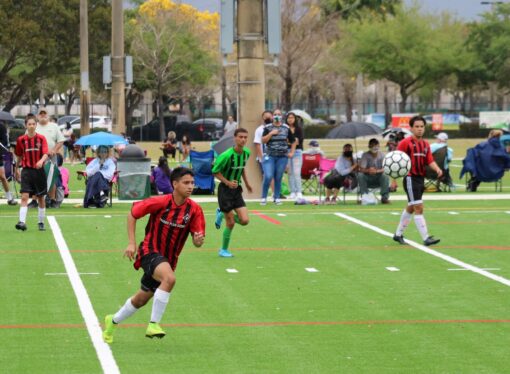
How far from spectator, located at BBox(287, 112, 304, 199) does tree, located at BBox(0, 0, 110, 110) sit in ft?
109

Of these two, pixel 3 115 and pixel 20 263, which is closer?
pixel 20 263

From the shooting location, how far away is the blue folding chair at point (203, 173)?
88.1ft

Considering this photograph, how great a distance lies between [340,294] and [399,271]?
189 centimetres

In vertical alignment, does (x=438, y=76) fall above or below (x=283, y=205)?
above

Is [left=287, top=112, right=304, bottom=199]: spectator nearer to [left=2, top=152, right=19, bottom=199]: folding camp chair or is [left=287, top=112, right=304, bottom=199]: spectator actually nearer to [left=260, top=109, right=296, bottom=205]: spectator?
[left=260, top=109, right=296, bottom=205]: spectator

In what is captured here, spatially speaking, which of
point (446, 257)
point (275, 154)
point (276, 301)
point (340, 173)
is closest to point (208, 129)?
point (340, 173)

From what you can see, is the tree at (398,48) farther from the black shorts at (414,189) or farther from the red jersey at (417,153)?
the black shorts at (414,189)

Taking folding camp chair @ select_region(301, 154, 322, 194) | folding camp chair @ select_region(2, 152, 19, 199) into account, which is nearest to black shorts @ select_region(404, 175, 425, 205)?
folding camp chair @ select_region(301, 154, 322, 194)

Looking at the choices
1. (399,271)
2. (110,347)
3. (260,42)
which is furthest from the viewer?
(260,42)

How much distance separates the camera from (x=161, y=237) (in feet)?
32.8

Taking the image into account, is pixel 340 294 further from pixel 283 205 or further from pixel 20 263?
pixel 283 205

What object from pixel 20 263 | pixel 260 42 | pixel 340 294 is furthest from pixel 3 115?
pixel 340 294

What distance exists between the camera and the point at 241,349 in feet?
32.8

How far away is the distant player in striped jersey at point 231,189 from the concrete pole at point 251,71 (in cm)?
944
